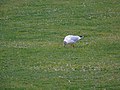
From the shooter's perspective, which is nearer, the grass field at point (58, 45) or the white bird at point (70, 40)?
the grass field at point (58, 45)

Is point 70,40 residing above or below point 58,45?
above

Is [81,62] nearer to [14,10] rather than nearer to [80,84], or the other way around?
[80,84]

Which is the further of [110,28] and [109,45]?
[110,28]

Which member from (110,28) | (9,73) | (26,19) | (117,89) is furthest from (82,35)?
(117,89)

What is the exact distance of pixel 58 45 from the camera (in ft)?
87.1

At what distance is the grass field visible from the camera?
63.4 ft

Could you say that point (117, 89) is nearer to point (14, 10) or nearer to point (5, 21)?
point (5, 21)

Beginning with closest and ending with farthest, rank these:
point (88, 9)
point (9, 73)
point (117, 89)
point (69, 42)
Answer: point (117, 89), point (9, 73), point (69, 42), point (88, 9)

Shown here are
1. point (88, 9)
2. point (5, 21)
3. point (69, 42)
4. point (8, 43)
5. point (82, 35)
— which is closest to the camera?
point (69, 42)

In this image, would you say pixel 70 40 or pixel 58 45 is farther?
pixel 58 45

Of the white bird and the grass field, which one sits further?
the white bird

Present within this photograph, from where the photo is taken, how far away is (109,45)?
26.4 meters

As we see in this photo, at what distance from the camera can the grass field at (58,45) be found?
1933 cm

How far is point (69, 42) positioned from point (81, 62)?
11.6ft
